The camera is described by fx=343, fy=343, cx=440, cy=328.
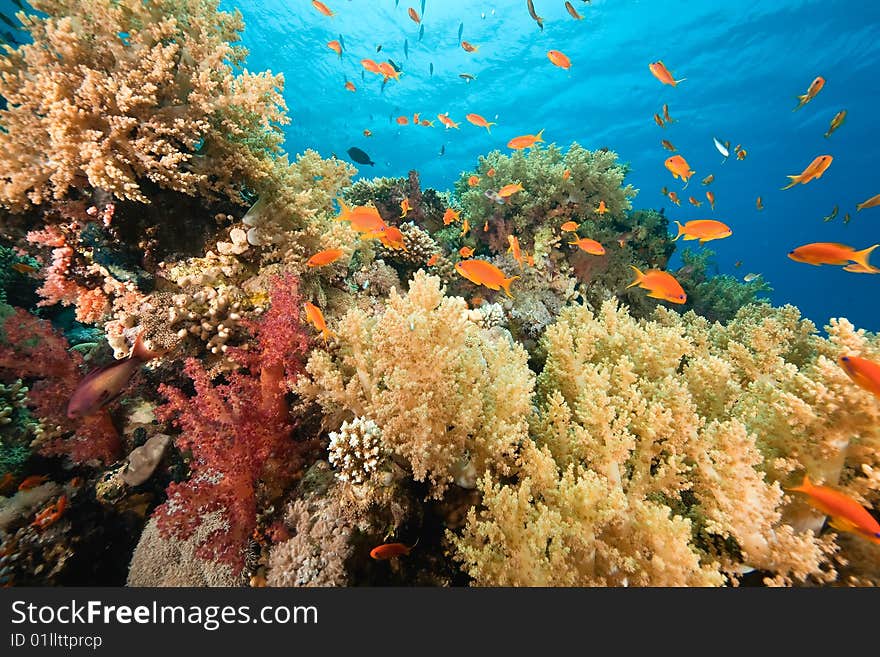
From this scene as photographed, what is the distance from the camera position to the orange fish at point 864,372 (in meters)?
1.95

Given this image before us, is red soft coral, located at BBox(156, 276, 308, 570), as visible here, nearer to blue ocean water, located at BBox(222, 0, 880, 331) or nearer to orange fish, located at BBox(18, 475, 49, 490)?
orange fish, located at BBox(18, 475, 49, 490)

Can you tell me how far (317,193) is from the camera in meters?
4.39

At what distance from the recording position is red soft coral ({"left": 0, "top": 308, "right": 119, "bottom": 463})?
325 centimetres

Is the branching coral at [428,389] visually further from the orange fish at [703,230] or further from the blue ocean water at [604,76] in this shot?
the blue ocean water at [604,76]

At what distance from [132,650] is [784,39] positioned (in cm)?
4179

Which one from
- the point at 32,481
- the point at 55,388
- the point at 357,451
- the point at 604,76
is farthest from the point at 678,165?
the point at 604,76

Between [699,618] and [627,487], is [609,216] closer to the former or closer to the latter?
[627,487]

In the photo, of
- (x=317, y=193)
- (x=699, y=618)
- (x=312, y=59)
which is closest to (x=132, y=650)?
(x=699, y=618)

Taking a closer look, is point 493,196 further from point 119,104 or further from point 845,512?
point 845,512

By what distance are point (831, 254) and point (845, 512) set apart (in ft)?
8.35

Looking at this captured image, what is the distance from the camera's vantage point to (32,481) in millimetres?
3314

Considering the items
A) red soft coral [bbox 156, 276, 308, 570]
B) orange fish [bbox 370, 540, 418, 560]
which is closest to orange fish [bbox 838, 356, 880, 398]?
orange fish [bbox 370, 540, 418, 560]

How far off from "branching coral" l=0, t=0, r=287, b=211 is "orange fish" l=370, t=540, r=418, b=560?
3.68 meters

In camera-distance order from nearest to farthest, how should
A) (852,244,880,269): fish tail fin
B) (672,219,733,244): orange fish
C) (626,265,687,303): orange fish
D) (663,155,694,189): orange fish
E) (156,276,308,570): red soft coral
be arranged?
(156,276,308,570): red soft coral, (852,244,880,269): fish tail fin, (626,265,687,303): orange fish, (672,219,733,244): orange fish, (663,155,694,189): orange fish
